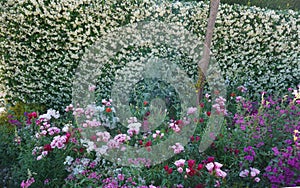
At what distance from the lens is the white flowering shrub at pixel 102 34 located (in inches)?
150

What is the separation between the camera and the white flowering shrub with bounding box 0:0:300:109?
150 inches

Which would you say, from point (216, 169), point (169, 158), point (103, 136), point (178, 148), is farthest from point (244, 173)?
point (103, 136)

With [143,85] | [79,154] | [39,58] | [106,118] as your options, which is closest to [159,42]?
[143,85]

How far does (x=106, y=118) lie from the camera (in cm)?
341

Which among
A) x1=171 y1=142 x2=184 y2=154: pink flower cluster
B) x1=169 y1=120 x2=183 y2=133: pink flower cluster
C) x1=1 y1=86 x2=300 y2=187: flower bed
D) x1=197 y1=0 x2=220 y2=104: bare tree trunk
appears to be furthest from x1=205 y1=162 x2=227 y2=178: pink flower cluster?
x1=197 y1=0 x2=220 y2=104: bare tree trunk

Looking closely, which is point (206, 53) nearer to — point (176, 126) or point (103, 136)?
point (176, 126)

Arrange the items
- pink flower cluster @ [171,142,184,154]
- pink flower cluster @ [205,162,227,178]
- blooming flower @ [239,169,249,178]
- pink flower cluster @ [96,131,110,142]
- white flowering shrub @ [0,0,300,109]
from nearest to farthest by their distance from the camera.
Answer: pink flower cluster @ [205,162,227,178] → blooming flower @ [239,169,249,178] → pink flower cluster @ [171,142,184,154] → pink flower cluster @ [96,131,110,142] → white flowering shrub @ [0,0,300,109]

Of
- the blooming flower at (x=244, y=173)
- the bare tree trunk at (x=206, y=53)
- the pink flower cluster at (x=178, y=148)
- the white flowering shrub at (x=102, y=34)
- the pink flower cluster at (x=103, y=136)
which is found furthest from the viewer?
the white flowering shrub at (x=102, y=34)

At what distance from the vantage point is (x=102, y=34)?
12.8 ft

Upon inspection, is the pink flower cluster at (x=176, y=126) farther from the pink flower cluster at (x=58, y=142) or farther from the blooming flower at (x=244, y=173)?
the pink flower cluster at (x=58, y=142)

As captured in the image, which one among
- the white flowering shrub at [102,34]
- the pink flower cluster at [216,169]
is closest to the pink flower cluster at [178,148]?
the pink flower cluster at [216,169]

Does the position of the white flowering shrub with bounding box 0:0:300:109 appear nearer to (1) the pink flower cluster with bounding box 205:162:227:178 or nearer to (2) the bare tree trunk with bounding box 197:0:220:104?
(2) the bare tree trunk with bounding box 197:0:220:104

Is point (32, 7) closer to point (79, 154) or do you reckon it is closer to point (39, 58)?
point (39, 58)

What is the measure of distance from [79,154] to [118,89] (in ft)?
4.26
